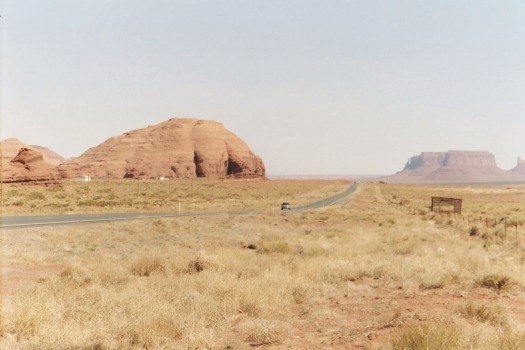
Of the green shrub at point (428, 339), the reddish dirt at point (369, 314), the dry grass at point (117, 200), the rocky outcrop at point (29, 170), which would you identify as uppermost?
the rocky outcrop at point (29, 170)

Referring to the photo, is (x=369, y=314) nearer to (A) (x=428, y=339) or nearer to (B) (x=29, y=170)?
(A) (x=428, y=339)

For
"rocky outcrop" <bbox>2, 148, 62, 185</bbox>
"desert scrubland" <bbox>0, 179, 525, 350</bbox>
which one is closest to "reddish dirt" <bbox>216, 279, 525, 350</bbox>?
"desert scrubland" <bbox>0, 179, 525, 350</bbox>

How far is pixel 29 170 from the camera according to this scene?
68.6 meters

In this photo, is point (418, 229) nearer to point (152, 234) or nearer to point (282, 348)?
point (152, 234)

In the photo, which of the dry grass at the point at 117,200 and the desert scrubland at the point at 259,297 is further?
the dry grass at the point at 117,200

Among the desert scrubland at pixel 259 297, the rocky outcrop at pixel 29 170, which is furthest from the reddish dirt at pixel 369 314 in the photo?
the rocky outcrop at pixel 29 170

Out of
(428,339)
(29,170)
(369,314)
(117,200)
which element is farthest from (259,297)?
(29,170)

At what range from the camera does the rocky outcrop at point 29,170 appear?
66.5m

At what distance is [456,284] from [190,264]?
7.86 metres

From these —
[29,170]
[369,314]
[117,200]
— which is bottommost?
[117,200]

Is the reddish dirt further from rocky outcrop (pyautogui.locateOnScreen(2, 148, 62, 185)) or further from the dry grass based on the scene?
rocky outcrop (pyautogui.locateOnScreen(2, 148, 62, 185))

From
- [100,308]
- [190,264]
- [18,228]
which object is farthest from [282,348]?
[18,228]

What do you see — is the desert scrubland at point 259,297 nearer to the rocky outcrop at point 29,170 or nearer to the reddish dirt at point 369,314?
the reddish dirt at point 369,314

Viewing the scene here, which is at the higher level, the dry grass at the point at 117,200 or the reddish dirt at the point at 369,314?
the reddish dirt at the point at 369,314
